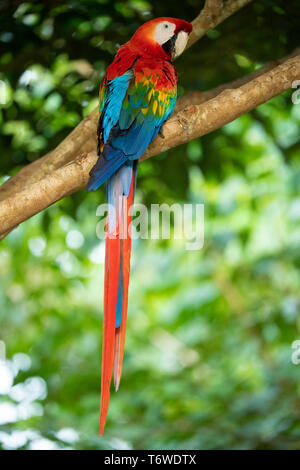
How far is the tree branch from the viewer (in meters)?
1.47

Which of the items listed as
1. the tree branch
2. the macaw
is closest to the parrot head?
the macaw

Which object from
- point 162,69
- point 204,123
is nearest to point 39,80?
point 162,69

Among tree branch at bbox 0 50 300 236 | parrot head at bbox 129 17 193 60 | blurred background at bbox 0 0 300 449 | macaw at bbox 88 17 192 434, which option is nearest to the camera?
tree branch at bbox 0 50 300 236

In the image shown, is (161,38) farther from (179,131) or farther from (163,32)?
(179,131)

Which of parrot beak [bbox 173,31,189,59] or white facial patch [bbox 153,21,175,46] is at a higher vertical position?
white facial patch [bbox 153,21,175,46]

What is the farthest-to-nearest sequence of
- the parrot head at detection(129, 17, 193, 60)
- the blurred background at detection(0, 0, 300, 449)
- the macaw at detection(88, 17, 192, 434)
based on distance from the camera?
the blurred background at detection(0, 0, 300, 449) → the parrot head at detection(129, 17, 193, 60) → the macaw at detection(88, 17, 192, 434)

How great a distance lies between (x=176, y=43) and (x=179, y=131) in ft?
1.33

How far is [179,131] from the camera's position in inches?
64.8

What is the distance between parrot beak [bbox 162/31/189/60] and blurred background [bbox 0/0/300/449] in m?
0.47

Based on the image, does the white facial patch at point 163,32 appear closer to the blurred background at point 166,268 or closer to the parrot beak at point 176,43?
the parrot beak at point 176,43

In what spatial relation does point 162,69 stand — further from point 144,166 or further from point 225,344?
point 225,344

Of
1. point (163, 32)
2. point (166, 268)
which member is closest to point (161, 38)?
point (163, 32)

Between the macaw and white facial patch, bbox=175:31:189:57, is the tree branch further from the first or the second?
white facial patch, bbox=175:31:189:57

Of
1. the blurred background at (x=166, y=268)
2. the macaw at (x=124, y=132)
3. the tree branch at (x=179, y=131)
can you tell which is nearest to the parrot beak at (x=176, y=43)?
the macaw at (x=124, y=132)
